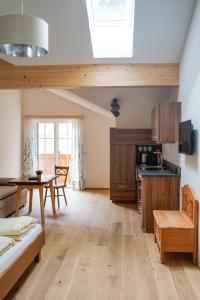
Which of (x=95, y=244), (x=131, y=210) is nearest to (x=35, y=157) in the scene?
(x=131, y=210)

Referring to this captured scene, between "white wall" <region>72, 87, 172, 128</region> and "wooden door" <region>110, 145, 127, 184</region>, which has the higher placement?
"white wall" <region>72, 87, 172, 128</region>

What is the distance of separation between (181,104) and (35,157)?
205 inches

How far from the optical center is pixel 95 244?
13.8 ft

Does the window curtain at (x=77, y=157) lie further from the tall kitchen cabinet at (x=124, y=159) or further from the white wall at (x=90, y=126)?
the tall kitchen cabinet at (x=124, y=159)

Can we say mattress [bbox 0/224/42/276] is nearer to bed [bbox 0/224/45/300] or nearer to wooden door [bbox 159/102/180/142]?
bed [bbox 0/224/45/300]

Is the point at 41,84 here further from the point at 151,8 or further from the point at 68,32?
the point at 151,8

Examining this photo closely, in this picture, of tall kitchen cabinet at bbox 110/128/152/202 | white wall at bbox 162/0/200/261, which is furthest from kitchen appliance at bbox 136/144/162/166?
white wall at bbox 162/0/200/261

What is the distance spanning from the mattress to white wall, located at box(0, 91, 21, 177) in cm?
447

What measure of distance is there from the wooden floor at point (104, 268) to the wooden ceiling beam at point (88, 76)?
2.27 m

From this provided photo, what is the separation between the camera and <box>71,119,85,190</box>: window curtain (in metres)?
8.49

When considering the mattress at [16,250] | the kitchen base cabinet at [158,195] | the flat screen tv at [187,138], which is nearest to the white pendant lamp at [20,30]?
the mattress at [16,250]

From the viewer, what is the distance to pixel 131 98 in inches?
235

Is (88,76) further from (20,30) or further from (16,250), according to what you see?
(16,250)

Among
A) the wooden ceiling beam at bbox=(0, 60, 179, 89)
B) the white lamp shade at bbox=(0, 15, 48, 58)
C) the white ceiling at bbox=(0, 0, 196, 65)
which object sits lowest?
the white lamp shade at bbox=(0, 15, 48, 58)
